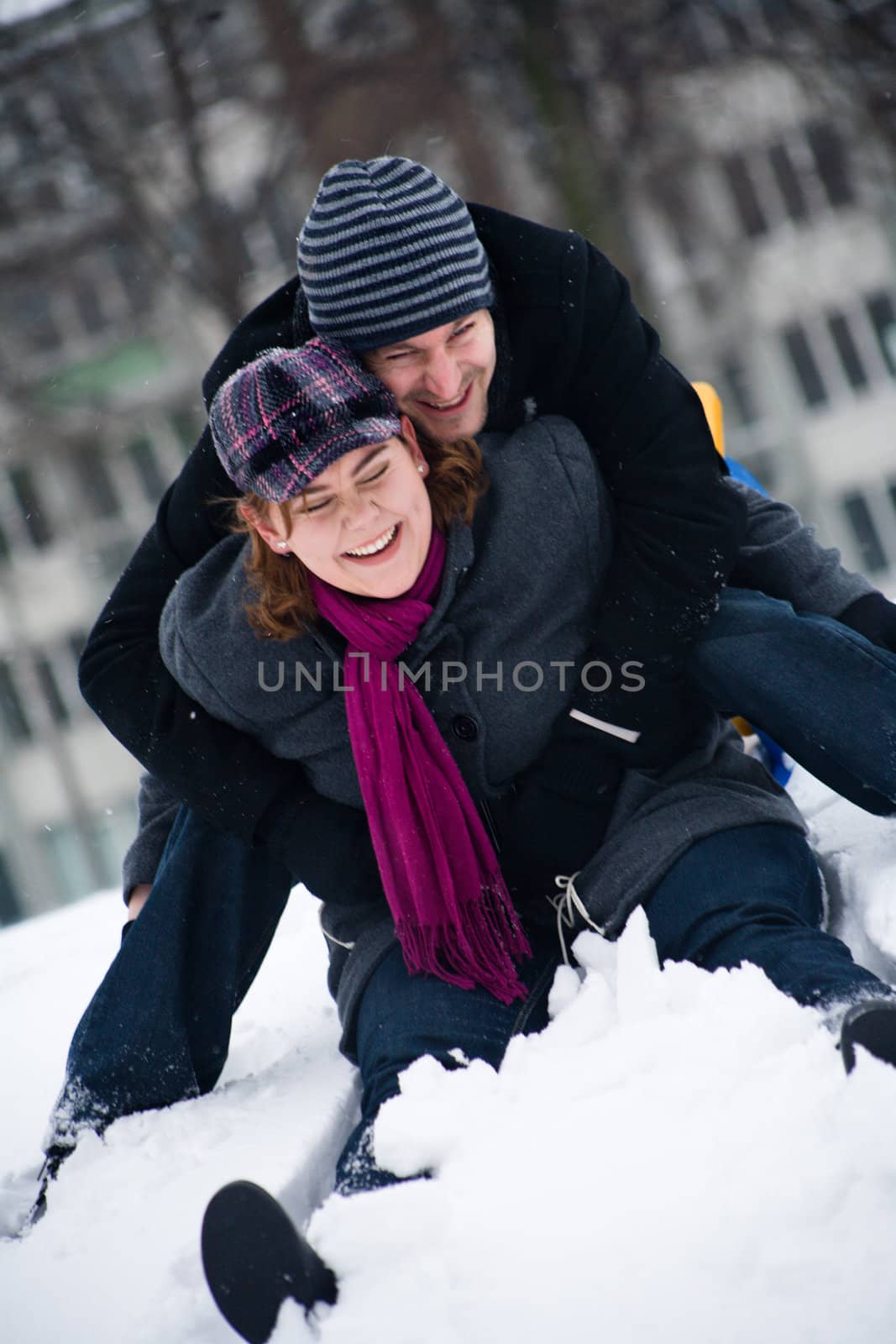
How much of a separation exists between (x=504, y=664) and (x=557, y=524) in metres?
0.27

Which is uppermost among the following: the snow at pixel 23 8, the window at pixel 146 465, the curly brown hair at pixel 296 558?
the snow at pixel 23 8

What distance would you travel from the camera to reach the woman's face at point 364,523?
210cm

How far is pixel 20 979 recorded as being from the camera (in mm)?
4047

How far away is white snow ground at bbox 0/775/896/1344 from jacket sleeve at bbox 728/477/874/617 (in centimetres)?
46

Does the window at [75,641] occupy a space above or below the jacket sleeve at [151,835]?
below

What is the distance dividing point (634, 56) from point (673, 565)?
6865 mm

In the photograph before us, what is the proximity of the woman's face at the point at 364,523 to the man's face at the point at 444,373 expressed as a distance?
3.3 inches

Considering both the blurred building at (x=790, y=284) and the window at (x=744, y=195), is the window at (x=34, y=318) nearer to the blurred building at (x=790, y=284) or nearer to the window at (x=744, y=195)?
the blurred building at (x=790, y=284)

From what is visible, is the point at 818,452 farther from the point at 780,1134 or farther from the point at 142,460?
the point at 780,1134

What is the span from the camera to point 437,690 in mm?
2271

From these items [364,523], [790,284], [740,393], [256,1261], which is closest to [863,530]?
[740,393]

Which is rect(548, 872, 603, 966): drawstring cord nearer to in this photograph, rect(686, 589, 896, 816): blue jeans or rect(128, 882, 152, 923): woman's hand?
rect(686, 589, 896, 816): blue jeans

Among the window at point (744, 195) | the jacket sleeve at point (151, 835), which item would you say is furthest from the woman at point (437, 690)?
the window at point (744, 195)

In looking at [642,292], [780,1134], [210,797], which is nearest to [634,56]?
[642,292]
